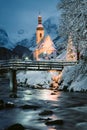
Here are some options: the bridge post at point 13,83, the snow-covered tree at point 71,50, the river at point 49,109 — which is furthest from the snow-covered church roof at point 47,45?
the river at point 49,109

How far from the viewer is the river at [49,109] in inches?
1214

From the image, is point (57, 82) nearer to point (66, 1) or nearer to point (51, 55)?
point (66, 1)

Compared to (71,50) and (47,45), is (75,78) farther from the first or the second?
(47,45)

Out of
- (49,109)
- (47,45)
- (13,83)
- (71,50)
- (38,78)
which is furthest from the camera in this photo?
(47,45)

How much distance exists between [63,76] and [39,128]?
101 ft

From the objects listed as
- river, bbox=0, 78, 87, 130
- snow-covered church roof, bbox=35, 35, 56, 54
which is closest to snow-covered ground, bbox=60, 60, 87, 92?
river, bbox=0, 78, 87, 130

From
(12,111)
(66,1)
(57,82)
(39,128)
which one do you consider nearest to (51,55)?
(57,82)

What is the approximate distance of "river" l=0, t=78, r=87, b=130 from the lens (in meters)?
30.8

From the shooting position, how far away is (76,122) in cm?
3189

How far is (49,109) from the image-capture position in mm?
39719

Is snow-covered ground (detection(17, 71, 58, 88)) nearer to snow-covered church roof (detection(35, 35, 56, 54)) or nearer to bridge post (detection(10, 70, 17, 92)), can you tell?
bridge post (detection(10, 70, 17, 92))

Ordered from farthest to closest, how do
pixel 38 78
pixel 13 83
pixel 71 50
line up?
pixel 38 78, pixel 71 50, pixel 13 83

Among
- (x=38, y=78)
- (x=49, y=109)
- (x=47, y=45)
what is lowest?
(x=49, y=109)

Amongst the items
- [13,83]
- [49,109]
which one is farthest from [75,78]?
[49,109]
